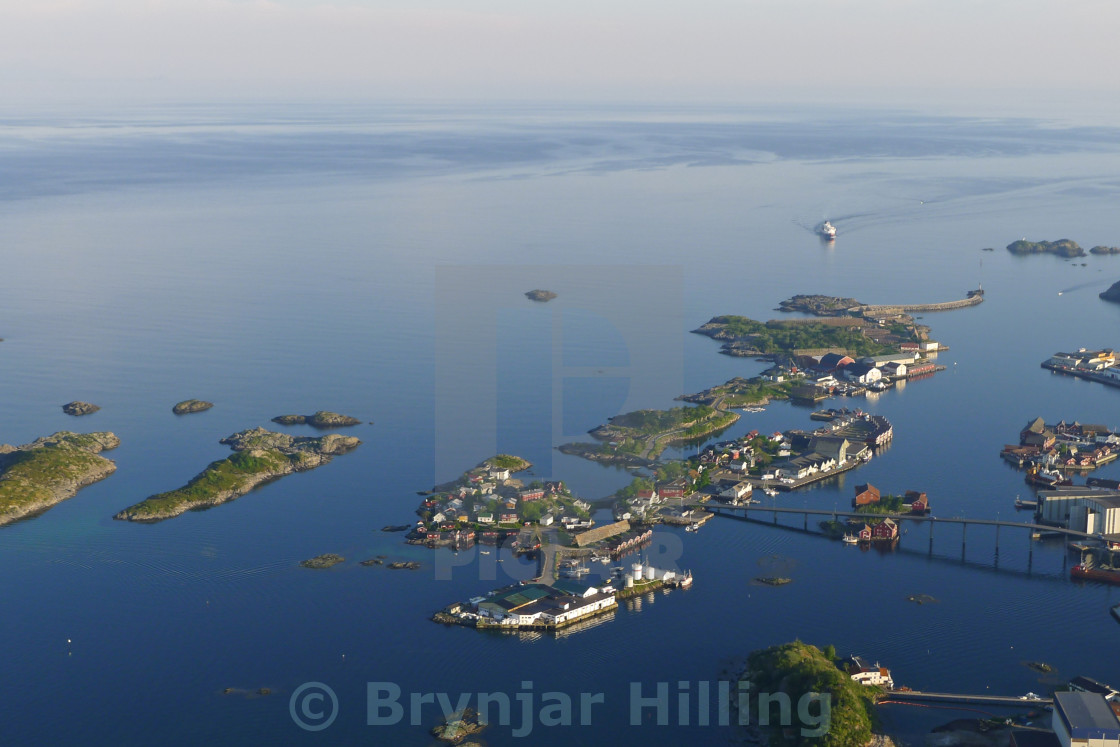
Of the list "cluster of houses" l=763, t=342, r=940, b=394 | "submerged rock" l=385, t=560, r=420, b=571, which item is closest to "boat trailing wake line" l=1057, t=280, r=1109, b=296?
"cluster of houses" l=763, t=342, r=940, b=394

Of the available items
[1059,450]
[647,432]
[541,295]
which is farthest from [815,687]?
[541,295]

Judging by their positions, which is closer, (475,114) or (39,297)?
(39,297)

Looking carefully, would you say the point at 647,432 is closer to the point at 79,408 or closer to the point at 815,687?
the point at 815,687

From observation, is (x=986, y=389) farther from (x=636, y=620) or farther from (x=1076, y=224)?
(x=1076, y=224)

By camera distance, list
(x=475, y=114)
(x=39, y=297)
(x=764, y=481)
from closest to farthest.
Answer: (x=764, y=481) → (x=39, y=297) → (x=475, y=114)

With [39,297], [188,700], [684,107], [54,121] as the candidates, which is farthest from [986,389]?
[684,107]

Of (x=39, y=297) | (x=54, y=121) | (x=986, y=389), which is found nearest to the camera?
(x=986, y=389)
